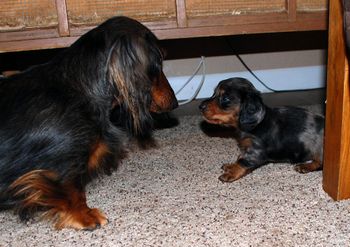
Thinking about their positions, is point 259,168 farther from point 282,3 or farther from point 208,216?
point 282,3

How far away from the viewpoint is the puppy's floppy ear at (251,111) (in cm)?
175

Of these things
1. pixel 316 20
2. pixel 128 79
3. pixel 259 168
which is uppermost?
pixel 316 20

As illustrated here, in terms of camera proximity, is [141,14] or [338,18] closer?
[338,18]

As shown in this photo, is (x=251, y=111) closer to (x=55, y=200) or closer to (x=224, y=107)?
(x=224, y=107)

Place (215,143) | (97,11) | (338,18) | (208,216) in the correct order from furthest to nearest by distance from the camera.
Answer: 1. (215,143)
2. (97,11)
3. (208,216)
4. (338,18)

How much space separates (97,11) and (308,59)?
1793 mm

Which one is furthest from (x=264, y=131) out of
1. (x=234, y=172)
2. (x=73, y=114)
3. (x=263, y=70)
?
(x=263, y=70)

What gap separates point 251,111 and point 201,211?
1.55 ft

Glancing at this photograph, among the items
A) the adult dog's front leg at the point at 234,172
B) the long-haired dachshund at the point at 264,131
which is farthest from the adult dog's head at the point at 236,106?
the adult dog's front leg at the point at 234,172

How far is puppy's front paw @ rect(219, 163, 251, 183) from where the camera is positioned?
1.70 metres

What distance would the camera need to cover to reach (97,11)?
164cm

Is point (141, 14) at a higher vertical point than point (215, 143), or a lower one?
higher

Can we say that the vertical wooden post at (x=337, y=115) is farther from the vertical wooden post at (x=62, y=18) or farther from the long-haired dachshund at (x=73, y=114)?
the vertical wooden post at (x=62, y=18)

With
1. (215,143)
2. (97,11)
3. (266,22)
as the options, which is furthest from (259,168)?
(97,11)
